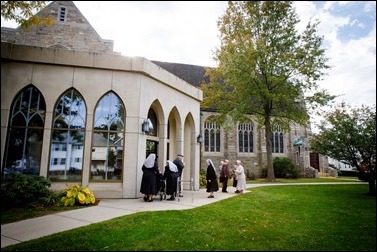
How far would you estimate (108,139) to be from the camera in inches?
389

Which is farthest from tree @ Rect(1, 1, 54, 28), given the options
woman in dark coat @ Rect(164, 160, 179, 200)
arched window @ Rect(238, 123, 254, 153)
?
arched window @ Rect(238, 123, 254, 153)

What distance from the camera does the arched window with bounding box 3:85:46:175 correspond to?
8.92 metres

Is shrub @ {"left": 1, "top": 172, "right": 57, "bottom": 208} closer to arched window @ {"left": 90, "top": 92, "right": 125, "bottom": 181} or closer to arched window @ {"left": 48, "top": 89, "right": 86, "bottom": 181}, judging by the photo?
arched window @ {"left": 48, "top": 89, "right": 86, "bottom": 181}

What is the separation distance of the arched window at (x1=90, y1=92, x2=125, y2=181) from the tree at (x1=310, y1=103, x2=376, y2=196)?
33.6 ft

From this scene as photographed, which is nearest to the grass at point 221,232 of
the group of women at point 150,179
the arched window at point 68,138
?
the group of women at point 150,179

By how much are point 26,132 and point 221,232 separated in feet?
25.5

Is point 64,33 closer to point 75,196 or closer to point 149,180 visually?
point 75,196

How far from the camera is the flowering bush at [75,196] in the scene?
8.08 metres

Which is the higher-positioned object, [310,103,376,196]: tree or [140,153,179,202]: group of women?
[310,103,376,196]: tree

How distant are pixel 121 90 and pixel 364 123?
1099cm

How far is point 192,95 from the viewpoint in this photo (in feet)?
44.9

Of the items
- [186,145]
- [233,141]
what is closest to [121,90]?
[186,145]

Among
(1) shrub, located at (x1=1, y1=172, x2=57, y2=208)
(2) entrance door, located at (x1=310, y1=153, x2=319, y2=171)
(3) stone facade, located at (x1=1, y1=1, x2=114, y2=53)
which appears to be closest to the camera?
A: (1) shrub, located at (x1=1, y1=172, x2=57, y2=208)

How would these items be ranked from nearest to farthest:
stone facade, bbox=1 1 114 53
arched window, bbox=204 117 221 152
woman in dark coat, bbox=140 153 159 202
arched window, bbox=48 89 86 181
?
woman in dark coat, bbox=140 153 159 202 → arched window, bbox=48 89 86 181 → stone facade, bbox=1 1 114 53 → arched window, bbox=204 117 221 152
